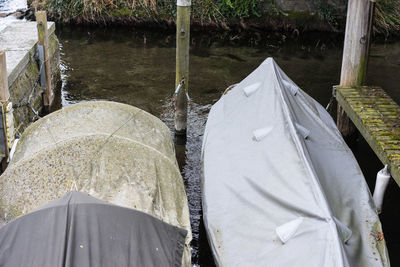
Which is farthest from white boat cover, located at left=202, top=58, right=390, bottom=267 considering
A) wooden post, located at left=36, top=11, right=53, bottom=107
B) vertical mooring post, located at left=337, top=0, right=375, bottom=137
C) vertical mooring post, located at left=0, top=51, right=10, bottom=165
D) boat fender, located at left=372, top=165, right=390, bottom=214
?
wooden post, located at left=36, top=11, right=53, bottom=107

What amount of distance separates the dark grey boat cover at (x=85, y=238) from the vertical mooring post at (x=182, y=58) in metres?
4.03

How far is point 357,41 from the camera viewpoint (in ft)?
24.4

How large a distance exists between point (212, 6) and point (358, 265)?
11302 mm

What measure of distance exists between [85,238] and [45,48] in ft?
19.2

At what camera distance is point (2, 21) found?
1377cm

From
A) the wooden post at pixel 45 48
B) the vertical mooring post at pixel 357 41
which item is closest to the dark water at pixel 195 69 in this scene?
the wooden post at pixel 45 48

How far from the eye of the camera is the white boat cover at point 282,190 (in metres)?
4.16

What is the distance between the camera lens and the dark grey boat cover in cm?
346

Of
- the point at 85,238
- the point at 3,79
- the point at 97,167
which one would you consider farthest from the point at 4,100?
the point at 85,238

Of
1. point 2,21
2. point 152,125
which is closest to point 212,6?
point 2,21

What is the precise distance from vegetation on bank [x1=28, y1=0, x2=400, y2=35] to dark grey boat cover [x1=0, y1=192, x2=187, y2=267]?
36.6 feet

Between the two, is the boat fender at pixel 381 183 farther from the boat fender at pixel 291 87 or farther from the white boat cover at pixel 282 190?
the boat fender at pixel 291 87

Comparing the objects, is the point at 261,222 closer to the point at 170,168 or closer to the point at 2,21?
the point at 170,168

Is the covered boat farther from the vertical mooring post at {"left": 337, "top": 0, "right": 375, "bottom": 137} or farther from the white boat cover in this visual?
the vertical mooring post at {"left": 337, "top": 0, "right": 375, "bottom": 137}
